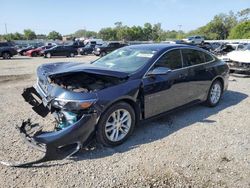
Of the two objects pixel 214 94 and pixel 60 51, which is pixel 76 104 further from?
pixel 60 51

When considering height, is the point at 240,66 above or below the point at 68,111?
below

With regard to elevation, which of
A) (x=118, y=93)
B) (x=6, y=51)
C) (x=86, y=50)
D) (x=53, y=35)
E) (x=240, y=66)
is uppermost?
(x=118, y=93)

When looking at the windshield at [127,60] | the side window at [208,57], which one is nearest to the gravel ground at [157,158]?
the windshield at [127,60]

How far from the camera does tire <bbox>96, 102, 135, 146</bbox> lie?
158 inches

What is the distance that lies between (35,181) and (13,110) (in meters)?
3.19

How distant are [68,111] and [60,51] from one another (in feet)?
82.1

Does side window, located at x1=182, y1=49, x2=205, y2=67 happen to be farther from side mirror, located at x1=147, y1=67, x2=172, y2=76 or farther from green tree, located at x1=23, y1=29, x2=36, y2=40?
green tree, located at x1=23, y1=29, x2=36, y2=40

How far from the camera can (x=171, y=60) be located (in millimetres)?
5250

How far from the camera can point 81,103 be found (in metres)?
3.77

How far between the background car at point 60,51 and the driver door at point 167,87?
932 inches

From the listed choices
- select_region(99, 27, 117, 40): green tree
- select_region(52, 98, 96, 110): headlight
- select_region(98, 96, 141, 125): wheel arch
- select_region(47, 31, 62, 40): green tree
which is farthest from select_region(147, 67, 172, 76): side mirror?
select_region(47, 31, 62, 40): green tree

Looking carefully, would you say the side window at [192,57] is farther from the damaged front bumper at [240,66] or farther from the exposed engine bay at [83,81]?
the damaged front bumper at [240,66]

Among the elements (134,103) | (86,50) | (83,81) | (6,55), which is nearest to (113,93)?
(134,103)

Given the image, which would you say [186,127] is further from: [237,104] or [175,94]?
[237,104]
